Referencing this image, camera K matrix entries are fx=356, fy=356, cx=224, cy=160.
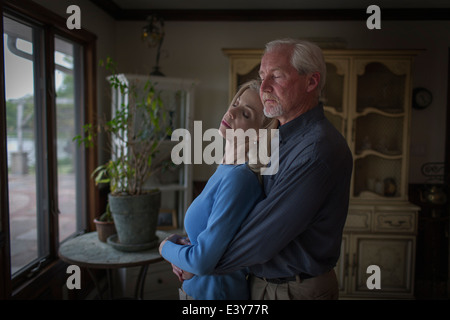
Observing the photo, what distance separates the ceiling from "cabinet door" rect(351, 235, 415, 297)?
1.84 meters

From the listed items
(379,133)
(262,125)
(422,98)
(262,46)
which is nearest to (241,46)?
(262,46)

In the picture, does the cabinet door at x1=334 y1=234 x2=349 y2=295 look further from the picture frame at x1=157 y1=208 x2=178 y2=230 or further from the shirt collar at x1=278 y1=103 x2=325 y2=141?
the shirt collar at x1=278 y1=103 x2=325 y2=141

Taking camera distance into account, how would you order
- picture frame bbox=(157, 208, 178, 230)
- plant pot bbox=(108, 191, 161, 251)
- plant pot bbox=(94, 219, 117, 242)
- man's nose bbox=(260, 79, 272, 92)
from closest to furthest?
man's nose bbox=(260, 79, 272, 92) < plant pot bbox=(108, 191, 161, 251) < plant pot bbox=(94, 219, 117, 242) < picture frame bbox=(157, 208, 178, 230)

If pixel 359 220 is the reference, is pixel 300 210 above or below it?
above

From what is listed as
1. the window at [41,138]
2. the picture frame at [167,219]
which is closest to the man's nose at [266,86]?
the window at [41,138]

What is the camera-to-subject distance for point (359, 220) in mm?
2838

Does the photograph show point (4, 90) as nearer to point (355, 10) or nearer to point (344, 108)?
point (344, 108)

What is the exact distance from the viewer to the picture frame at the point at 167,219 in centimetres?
295

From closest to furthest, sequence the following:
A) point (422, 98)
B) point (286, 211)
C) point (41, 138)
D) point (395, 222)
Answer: point (286, 211) < point (41, 138) < point (395, 222) < point (422, 98)

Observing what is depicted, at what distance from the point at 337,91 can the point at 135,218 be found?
197 centimetres

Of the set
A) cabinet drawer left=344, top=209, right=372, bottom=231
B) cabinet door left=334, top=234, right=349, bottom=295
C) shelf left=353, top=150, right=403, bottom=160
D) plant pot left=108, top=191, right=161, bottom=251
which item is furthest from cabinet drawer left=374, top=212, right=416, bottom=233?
plant pot left=108, top=191, right=161, bottom=251

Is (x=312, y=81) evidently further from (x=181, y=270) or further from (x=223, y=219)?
(x=181, y=270)

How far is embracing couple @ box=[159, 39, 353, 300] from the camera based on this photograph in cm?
88
